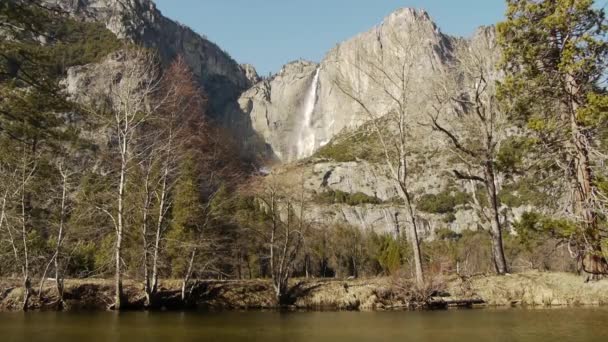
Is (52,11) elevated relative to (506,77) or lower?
elevated

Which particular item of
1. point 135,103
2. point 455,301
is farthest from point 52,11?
point 455,301

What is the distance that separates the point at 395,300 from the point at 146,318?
9795mm

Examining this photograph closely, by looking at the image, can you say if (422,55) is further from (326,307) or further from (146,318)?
(146,318)

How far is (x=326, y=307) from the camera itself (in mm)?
22562

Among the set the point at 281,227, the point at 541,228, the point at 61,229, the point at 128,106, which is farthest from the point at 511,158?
the point at 61,229

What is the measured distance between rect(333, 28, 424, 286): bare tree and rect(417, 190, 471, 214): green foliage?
104678 millimetres

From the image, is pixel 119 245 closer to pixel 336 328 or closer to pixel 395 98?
pixel 336 328

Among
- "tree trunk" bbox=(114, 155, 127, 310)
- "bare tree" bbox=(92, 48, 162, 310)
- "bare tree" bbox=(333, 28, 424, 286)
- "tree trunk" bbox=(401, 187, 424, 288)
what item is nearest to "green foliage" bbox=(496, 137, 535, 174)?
"tree trunk" bbox=(401, 187, 424, 288)

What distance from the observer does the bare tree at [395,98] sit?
78.9 feet

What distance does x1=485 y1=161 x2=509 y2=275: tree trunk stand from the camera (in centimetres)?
2173

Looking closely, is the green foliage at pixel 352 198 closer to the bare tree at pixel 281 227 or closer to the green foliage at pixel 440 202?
the green foliage at pixel 440 202

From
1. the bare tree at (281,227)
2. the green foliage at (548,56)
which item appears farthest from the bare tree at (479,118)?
the bare tree at (281,227)

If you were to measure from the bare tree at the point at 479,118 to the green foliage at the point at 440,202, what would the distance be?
10481cm

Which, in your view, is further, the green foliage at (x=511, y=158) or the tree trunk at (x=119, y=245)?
the tree trunk at (x=119, y=245)
